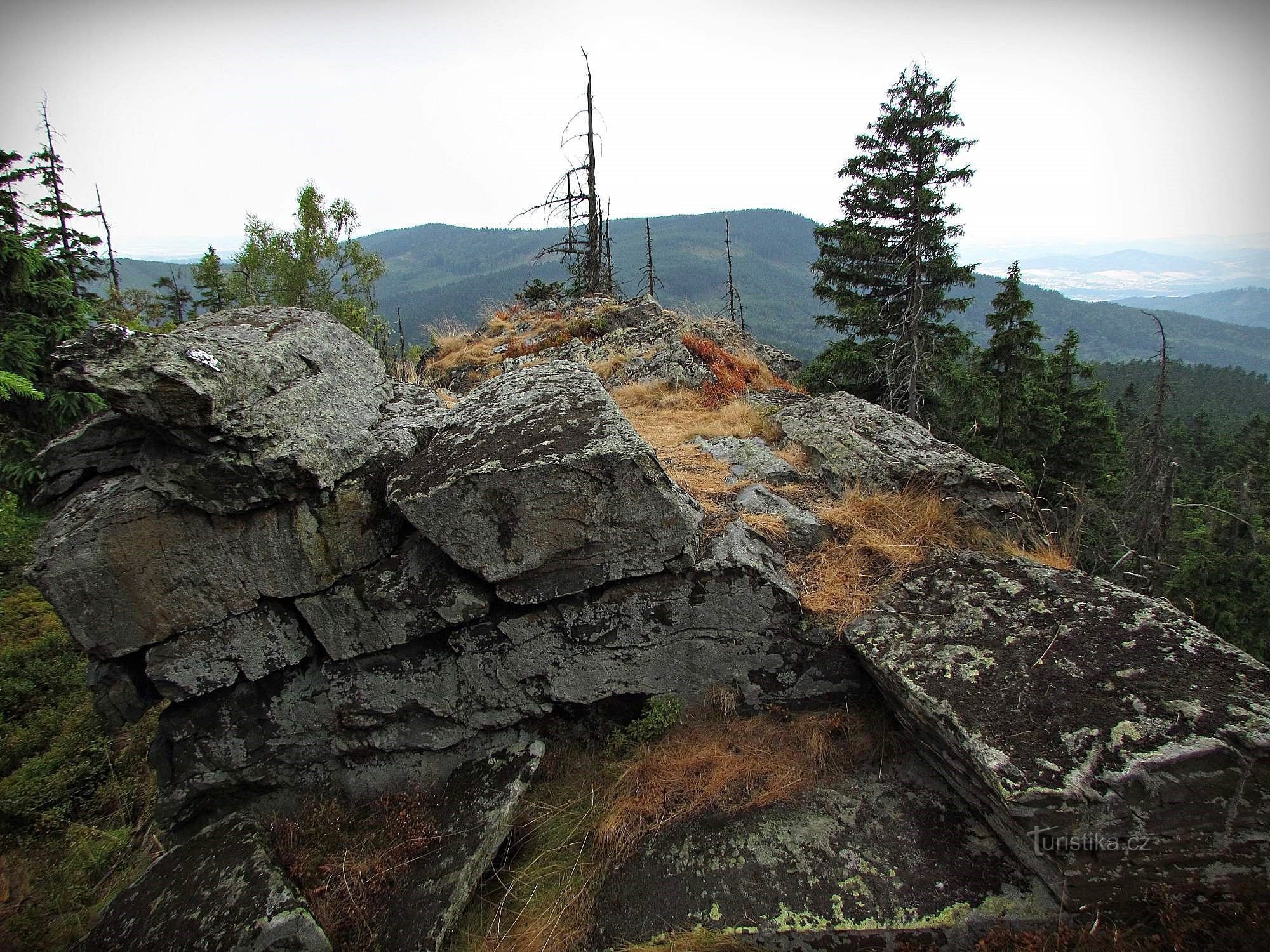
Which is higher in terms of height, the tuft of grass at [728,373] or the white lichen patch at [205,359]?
the white lichen patch at [205,359]

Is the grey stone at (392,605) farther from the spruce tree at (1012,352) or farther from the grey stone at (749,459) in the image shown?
the spruce tree at (1012,352)

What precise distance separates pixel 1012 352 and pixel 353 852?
23.8 metres

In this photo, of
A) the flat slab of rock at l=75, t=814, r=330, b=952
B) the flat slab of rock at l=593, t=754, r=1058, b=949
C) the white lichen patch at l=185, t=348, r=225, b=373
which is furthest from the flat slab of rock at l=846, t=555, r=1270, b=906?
the white lichen patch at l=185, t=348, r=225, b=373

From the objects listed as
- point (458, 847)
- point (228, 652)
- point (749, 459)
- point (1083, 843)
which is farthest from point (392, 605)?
point (1083, 843)

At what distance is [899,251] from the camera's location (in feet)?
54.8

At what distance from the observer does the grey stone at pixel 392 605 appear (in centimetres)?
422

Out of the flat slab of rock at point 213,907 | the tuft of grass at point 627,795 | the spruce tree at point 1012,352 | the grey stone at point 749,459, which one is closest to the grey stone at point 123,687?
the flat slab of rock at point 213,907

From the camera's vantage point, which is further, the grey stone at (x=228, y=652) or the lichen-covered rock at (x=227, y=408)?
the grey stone at (x=228, y=652)

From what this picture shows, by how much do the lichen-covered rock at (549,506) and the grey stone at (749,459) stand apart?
2.19m

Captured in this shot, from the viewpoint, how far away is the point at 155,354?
3531mm

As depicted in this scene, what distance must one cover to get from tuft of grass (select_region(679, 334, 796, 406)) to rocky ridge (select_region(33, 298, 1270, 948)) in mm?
5216

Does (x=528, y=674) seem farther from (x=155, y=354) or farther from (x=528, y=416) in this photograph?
(x=155, y=354)

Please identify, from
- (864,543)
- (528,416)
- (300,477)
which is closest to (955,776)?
(864,543)

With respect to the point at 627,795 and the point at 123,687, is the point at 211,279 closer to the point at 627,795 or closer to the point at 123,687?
the point at 123,687
